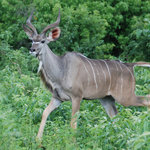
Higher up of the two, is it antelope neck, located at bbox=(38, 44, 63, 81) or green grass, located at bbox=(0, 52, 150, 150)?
antelope neck, located at bbox=(38, 44, 63, 81)

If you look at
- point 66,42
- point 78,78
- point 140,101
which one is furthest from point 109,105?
point 66,42

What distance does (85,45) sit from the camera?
7.22 meters

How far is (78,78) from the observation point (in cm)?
441

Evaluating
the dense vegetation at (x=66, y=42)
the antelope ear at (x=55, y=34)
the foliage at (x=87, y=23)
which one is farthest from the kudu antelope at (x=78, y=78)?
the foliage at (x=87, y=23)

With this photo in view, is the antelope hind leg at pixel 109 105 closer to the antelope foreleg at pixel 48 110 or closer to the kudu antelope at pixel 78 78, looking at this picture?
the kudu antelope at pixel 78 78

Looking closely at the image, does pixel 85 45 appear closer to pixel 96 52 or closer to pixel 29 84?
pixel 96 52

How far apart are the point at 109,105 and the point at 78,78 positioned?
0.62 m

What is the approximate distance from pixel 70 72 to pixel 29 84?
4.55 ft

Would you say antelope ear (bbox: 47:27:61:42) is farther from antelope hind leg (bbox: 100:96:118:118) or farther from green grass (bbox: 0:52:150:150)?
antelope hind leg (bbox: 100:96:118:118)

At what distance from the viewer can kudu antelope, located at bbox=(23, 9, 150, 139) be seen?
14.2ft

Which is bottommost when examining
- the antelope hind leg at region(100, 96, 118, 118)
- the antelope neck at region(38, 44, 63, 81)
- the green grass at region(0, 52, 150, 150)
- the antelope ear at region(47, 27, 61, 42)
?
the antelope hind leg at region(100, 96, 118, 118)

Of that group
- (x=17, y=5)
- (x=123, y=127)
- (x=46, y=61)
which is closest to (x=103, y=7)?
(x=17, y=5)

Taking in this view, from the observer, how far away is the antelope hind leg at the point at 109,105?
15.5ft

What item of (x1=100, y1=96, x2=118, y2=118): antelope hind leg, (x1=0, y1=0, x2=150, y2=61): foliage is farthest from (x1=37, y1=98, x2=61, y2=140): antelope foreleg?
(x1=0, y1=0, x2=150, y2=61): foliage
